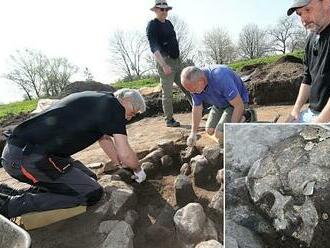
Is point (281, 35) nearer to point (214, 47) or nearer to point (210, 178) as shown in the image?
point (214, 47)

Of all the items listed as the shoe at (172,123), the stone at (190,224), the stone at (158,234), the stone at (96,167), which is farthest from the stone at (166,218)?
the shoe at (172,123)

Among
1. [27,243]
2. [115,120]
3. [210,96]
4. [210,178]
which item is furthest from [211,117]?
[27,243]

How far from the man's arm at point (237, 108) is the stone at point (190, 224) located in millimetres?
1333

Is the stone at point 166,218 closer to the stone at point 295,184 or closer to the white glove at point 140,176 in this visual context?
the white glove at point 140,176

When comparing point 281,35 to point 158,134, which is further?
point 281,35

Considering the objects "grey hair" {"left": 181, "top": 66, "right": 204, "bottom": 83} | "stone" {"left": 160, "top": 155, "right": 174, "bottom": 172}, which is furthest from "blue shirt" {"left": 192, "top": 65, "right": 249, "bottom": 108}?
"stone" {"left": 160, "top": 155, "right": 174, "bottom": 172}

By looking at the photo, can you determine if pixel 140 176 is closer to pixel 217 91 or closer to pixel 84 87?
pixel 217 91

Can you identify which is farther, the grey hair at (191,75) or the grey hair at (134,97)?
the grey hair at (191,75)

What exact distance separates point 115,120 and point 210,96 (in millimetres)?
1454

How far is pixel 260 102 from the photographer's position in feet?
25.6

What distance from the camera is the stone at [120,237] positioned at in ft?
9.93

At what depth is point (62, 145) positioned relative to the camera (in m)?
3.41

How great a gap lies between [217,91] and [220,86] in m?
0.13

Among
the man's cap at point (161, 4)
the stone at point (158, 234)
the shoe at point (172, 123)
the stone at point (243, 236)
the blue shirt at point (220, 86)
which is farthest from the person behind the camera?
the shoe at point (172, 123)
